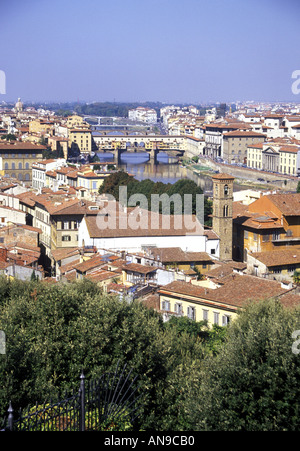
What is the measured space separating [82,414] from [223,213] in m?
8.02

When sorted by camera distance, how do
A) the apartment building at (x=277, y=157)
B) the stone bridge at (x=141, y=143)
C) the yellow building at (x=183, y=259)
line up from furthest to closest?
the stone bridge at (x=141, y=143)
the apartment building at (x=277, y=157)
the yellow building at (x=183, y=259)

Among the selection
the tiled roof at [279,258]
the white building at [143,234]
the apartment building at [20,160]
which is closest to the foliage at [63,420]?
the tiled roof at [279,258]

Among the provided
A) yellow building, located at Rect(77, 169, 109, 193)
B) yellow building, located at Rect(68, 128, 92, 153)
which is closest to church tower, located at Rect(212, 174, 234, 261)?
yellow building, located at Rect(77, 169, 109, 193)

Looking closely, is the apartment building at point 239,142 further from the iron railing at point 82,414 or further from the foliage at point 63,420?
the foliage at point 63,420

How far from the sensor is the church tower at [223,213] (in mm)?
10625

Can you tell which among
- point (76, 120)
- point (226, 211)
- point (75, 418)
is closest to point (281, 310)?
point (75, 418)

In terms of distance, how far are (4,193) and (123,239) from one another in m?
5.30

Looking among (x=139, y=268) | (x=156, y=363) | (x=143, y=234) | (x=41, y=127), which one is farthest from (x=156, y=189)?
(x=41, y=127)

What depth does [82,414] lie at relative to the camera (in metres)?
2.97

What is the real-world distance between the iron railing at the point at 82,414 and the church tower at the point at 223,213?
6.96 meters

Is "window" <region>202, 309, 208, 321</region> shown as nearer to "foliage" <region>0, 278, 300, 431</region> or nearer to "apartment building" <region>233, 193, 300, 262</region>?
"foliage" <region>0, 278, 300, 431</region>

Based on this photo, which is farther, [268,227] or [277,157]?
[277,157]

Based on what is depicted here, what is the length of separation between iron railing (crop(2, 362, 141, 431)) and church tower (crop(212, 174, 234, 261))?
22.8 feet

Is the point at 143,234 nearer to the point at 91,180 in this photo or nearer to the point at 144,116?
the point at 91,180
